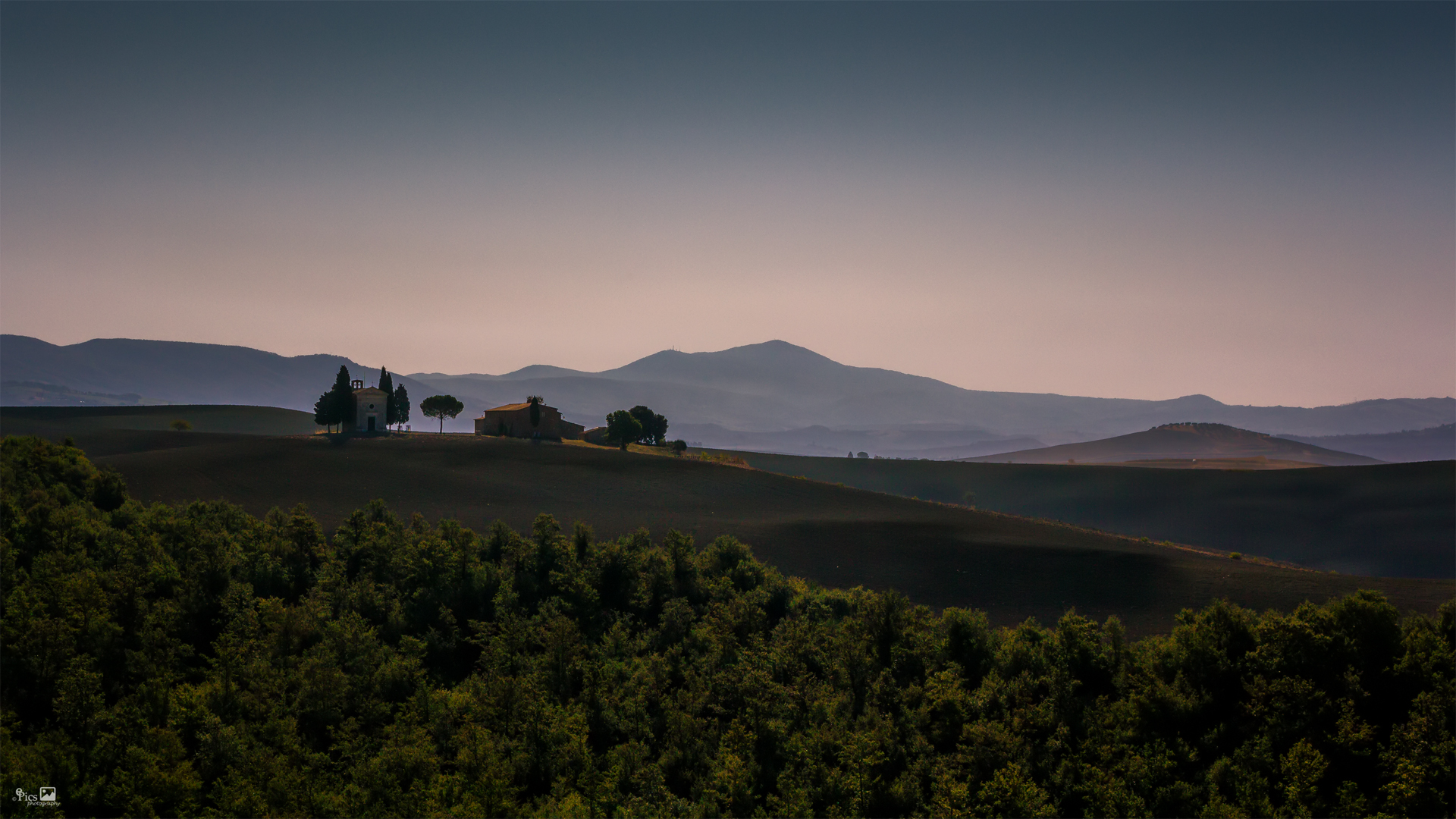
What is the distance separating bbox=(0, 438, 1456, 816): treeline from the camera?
63.1 ft

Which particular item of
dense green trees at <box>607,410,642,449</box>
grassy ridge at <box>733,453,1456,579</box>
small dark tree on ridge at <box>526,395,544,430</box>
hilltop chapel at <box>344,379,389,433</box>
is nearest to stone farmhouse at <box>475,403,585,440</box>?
small dark tree on ridge at <box>526,395,544,430</box>

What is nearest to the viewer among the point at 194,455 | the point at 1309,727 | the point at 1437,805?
the point at 1437,805

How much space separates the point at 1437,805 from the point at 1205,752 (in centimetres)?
494

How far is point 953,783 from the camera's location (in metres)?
20.8

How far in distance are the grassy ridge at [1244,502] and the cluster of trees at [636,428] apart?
21322 millimetres

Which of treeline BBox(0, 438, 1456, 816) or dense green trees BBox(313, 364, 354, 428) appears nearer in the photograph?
treeline BBox(0, 438, 1456, 816)

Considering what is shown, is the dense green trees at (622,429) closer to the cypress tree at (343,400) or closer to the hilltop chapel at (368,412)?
the hilltop chapel at (368,412)

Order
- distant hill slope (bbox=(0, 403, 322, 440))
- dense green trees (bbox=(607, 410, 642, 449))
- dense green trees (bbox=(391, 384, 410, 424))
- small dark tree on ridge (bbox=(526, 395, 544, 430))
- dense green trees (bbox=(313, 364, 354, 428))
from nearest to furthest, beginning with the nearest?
dense green trees (bbox=(313, 364, 354, 428)) < small dark tree on ridge (bbox=(526, 395, 544, 430)) < dense green trees (bbox=(391, 384, 410, 424)) < dense green trees (bbox=(607, 410, 642, 449)) < distant hill slope (bbox=(0, 403, 322, 440))

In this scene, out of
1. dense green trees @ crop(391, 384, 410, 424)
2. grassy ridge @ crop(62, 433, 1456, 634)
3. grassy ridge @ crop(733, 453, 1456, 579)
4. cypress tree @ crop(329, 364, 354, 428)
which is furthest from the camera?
dense green trees @ crop(391, 384, 410, 424)

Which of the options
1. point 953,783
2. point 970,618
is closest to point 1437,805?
point 953,783

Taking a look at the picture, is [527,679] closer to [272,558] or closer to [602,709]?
[602,709]

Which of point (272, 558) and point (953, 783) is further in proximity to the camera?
point (272, 558)

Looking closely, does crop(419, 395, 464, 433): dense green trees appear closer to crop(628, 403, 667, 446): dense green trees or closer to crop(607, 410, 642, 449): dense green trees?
crop(607, 410, 642, 449): dense green trees

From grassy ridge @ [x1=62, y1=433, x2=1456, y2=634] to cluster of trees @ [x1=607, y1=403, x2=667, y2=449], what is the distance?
8.82 m
